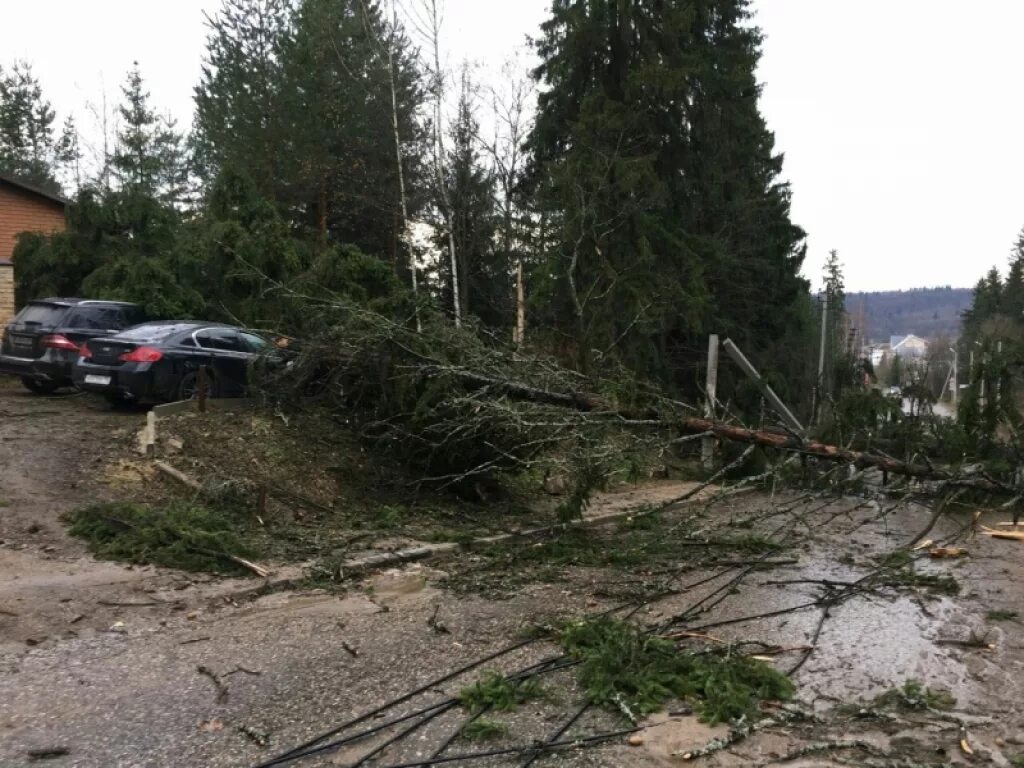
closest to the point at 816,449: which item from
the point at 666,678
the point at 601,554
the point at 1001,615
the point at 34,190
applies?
the point at 1001,615

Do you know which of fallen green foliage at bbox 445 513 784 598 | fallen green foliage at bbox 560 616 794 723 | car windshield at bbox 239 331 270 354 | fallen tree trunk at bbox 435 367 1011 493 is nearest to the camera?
fallen green foliage at bbox 560 616 794 723

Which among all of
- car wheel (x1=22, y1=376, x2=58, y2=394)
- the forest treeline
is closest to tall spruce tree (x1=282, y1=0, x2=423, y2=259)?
the forest treeline

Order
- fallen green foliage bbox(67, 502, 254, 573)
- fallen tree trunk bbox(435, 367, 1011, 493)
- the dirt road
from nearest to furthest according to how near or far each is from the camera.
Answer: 1. the dirt road
2. fallen tree trunk bbox(435, 367, 1011, 493)
3. fallen green foliage bbox(67, 502, 254, 573)

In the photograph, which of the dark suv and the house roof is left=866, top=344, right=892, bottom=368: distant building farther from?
the house roof

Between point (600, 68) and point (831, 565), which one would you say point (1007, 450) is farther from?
point (600, 68)

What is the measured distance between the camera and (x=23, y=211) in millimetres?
22656

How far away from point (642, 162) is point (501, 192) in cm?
731

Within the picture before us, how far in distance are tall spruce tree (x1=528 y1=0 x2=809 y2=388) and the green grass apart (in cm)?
1043

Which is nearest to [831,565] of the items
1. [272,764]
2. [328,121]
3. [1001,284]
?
[272,764]

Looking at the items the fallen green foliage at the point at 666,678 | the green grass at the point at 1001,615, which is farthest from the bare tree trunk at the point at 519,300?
the fallen green foliage at the point at 666,678

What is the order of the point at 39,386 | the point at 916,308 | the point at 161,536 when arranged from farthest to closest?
the point at 916,308 → the point at 39,386 → the point at 161,536

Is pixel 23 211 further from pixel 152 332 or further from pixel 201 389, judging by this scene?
pixel 201 389

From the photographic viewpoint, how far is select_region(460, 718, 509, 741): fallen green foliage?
420 cm

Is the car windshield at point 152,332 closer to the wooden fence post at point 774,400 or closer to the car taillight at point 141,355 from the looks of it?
the car taillight at point 141,355
